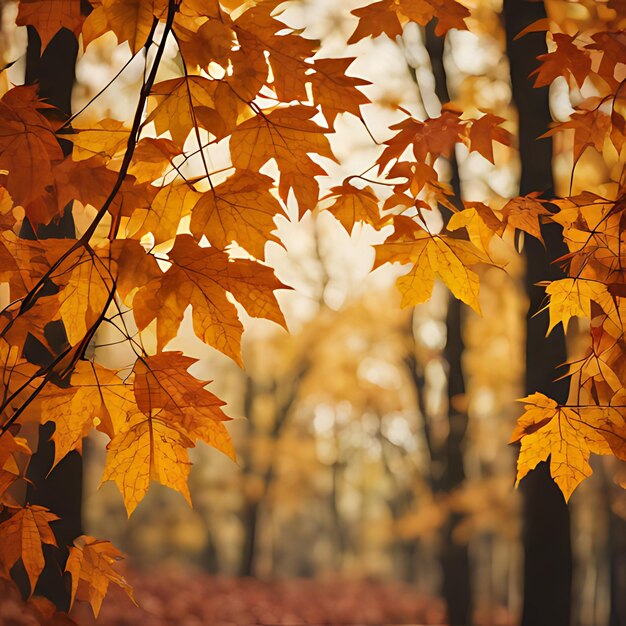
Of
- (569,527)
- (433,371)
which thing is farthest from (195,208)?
(433,371)

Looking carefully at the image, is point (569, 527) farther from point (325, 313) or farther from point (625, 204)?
point (325, 313)

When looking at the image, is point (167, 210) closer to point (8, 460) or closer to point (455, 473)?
point (8, 460)

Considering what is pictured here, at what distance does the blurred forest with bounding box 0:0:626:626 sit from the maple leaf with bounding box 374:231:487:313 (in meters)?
0.10

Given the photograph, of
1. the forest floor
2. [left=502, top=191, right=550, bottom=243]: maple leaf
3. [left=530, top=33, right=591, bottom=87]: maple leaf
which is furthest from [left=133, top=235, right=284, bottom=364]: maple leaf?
the forest floor

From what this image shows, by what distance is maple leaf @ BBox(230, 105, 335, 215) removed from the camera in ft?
3.57

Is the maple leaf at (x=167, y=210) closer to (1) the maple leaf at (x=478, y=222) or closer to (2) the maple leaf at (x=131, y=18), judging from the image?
(2) the maple leaf at (x=131, y=18)

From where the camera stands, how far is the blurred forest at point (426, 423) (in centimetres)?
339

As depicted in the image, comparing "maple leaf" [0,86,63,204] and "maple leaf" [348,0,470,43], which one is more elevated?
"maple leaf" [348,0,470,43]

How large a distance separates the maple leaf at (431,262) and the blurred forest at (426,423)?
0.10 metres

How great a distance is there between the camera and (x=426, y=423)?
10305mm

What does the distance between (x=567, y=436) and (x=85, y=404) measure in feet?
3.01

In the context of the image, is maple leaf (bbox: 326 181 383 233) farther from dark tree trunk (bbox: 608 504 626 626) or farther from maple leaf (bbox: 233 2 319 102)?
dark tree trunk (bbox: 608 504 626 626)

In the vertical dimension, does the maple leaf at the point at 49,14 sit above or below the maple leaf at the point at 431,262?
above

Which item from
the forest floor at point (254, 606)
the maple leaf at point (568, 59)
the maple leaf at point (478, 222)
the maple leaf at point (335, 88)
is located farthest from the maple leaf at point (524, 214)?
the forest floor at point (254, 606)
